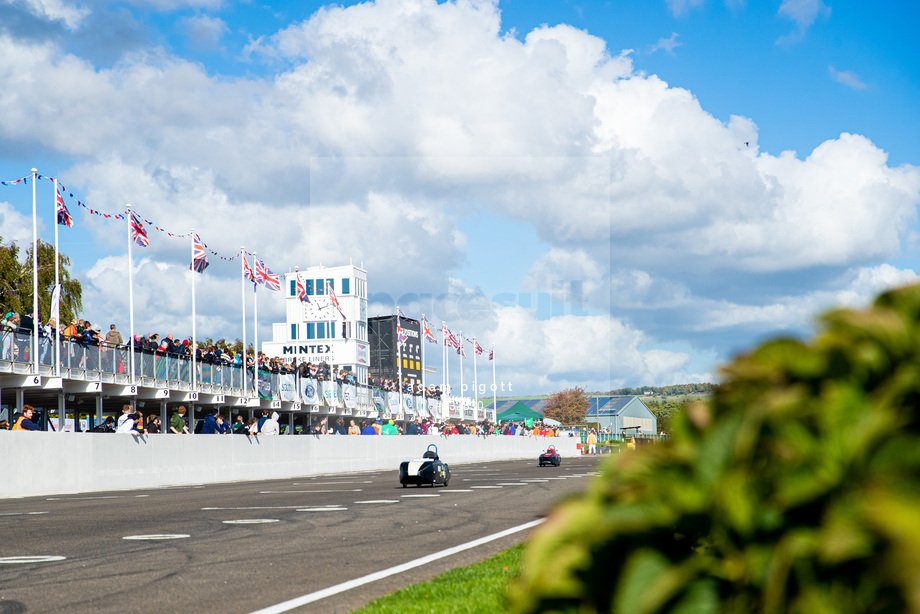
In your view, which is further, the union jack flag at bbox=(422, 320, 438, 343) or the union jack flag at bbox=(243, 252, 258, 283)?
the union jack flag at bbox=(422, 320, 438, 343)

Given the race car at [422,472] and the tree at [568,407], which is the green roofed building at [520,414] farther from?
the race car at [422,472]

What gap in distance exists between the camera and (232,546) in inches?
427

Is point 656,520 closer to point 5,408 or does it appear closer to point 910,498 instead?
point 910,498

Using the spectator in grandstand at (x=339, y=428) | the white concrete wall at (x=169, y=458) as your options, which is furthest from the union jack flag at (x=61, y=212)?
the spectator in grandstand at (x=339, y=428)

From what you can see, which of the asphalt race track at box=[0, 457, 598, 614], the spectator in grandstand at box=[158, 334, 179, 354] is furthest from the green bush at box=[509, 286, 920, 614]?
the spectator in grandstand at box=[158, 334, 179, 354]

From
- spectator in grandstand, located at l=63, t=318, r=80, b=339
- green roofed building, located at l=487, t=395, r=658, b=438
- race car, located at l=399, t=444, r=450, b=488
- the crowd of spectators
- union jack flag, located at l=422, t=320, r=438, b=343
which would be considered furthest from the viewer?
green roofed building, located at l=487, t=395, r=658, b=438

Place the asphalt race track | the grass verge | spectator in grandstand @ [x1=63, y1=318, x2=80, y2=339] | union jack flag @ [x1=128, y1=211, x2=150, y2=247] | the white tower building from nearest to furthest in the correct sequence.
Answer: the grass verge < the asphalt race track < spectator in grandstand @ [x1=63, y1=318, x2=80, y2=339] < union jack flag @ [x1=128, y1=211, x2=150, y2=247] < the white tower building

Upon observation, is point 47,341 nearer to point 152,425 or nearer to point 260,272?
point 152,425

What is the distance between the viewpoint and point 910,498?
1.36 meters

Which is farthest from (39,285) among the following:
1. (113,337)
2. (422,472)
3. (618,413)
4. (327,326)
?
(618,413)

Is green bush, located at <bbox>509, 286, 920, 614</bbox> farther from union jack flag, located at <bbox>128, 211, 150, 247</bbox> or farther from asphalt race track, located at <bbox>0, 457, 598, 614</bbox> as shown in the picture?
union jack flag, located at <bbox>128, 211, 150, 247</bbox>

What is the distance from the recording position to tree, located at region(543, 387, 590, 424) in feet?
532

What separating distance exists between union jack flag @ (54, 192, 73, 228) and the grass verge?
82.1ft

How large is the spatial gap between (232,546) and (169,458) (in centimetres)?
1946
